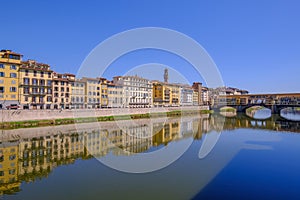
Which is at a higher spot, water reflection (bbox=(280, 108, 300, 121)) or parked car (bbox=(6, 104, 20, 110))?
parked car (bbox=(6, 104, 20, 110))

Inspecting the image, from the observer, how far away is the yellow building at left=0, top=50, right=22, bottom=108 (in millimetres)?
26969

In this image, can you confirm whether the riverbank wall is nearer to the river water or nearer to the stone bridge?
the river water

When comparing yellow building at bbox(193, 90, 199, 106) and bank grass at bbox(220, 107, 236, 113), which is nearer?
bank grass at bbox(220, 107, 236, 113)

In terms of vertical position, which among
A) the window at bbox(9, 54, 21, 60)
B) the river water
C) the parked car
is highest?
the window at bbox(9, 54, 21, 60)

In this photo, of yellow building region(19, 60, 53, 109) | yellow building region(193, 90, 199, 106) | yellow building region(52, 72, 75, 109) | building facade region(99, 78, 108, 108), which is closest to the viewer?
yellow building region(19, 60, 53, 109)

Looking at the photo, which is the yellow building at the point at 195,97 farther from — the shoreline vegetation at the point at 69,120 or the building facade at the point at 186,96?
the shoreline vegetation at the point at 69,120

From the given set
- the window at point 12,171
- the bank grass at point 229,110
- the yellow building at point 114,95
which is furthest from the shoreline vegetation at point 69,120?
the bank grass at point 229,110

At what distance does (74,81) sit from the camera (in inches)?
1459

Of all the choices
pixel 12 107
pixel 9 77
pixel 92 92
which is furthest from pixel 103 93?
pixel 12 107

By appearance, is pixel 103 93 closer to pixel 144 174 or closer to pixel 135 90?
pixel 135 90

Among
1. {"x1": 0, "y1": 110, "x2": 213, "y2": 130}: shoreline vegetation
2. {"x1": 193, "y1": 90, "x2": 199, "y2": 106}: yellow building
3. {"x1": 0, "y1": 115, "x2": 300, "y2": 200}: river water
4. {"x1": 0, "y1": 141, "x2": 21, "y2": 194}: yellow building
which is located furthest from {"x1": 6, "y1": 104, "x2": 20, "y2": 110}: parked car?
{"x1": 193, "y1": 90, "x2": 199, "y2": 106}: yellow building

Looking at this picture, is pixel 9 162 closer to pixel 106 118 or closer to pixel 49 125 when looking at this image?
pixel 49 125

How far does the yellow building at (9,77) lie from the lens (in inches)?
1062

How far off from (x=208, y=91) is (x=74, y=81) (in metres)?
69.0
